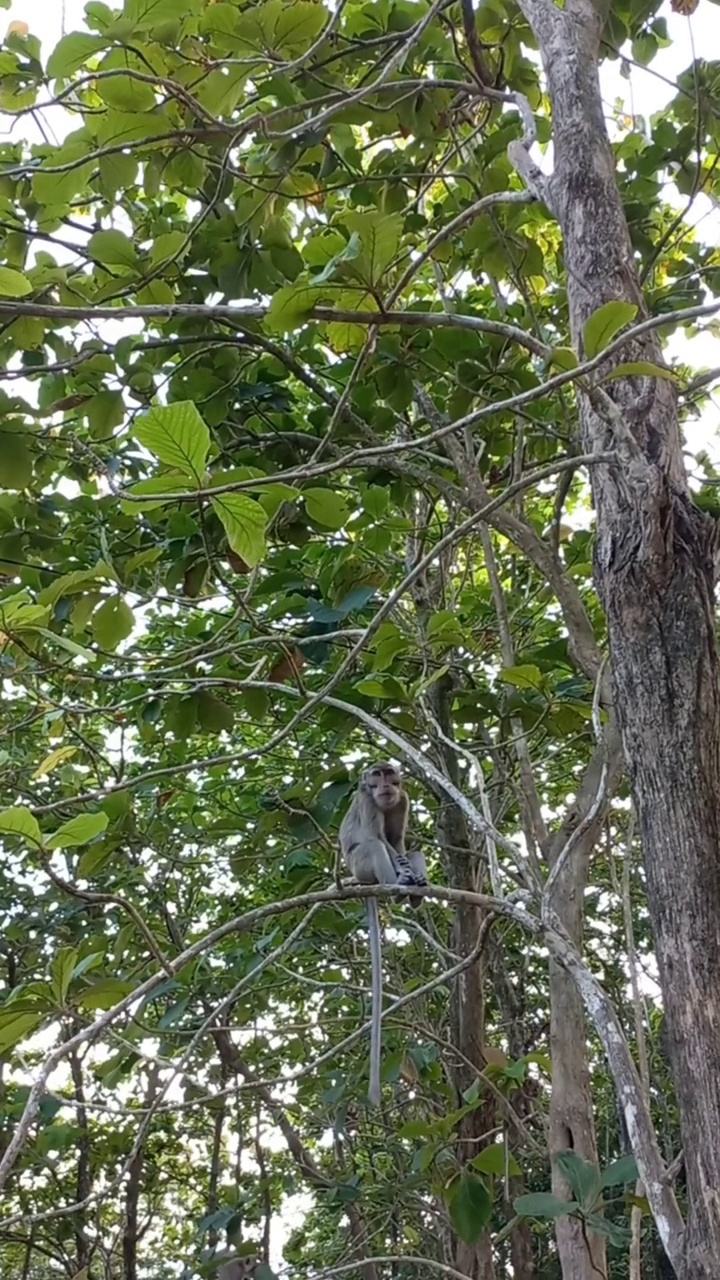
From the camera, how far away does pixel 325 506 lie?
221 cm

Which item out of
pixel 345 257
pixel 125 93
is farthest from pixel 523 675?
pixel 125 93

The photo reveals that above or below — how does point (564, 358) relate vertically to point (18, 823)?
above

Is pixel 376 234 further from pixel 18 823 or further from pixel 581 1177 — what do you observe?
pixel 581 1177

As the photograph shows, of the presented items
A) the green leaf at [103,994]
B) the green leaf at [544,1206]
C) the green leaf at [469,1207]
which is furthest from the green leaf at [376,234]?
the green leaf at [469,1207]

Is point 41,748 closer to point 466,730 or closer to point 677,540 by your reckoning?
point 466,730

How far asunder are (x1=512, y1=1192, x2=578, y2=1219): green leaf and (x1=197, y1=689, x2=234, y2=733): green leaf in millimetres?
1288

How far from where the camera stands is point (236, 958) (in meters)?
4.80

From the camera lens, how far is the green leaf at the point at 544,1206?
2230 mm

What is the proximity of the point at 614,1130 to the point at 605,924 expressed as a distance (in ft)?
5.36

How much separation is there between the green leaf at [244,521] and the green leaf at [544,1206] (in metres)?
1.52

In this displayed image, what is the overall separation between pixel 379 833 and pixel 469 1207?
1.67 m

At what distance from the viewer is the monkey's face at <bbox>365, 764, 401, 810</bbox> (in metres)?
4.32

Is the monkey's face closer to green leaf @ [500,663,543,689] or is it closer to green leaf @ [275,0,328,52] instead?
green leaf @ [500,663,543,689]

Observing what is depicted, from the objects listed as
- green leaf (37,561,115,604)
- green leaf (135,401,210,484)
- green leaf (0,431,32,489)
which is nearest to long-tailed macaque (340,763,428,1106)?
green leaf (0,431,32,489)
